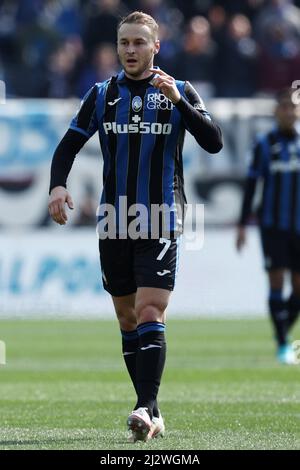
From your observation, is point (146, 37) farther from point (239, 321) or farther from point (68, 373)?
point (239, 321)

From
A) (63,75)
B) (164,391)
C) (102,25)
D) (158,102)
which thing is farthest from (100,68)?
(158,102)

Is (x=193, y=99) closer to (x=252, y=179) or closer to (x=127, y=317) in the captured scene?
(x=127, y=317)

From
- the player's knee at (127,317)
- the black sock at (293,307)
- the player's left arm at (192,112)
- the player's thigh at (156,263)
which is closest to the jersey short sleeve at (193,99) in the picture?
the player's left arm at (192,112)

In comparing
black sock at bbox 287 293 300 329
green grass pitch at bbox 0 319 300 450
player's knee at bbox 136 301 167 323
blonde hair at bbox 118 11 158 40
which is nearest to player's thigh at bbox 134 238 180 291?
player's knee at bbox 136 301 167 323

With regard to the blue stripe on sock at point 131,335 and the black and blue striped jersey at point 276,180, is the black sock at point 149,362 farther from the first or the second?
the black and blue striped jersey at point 276,180

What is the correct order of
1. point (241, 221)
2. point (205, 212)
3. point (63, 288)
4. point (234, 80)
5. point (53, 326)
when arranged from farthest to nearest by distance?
point (234, 80) < point (205, 212) < point (63, 288) < point (53, 326) < point (241, 221)

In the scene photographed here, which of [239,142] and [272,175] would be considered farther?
[239,142]

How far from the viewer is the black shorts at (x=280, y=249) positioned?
482 inches

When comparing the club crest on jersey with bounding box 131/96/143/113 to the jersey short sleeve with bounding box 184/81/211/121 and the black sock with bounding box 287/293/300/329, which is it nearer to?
the jersey short sleeve with bounding box 184/81/211/121

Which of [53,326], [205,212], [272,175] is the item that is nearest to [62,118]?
[205,212]

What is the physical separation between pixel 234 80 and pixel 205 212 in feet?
8.71

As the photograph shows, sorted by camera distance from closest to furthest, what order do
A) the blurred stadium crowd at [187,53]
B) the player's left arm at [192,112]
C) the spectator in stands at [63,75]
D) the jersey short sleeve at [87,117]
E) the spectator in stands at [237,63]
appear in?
1. the player's left arm at [192,112]
2. the jersey short sleeve at [87,117]
3. the blurred stadium crowd at [187,53]
4. the spectator in stands at [237,63]
5. the spectator in stands at [63,75]

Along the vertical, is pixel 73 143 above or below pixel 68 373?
above

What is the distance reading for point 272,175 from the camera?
1255 centimetres
